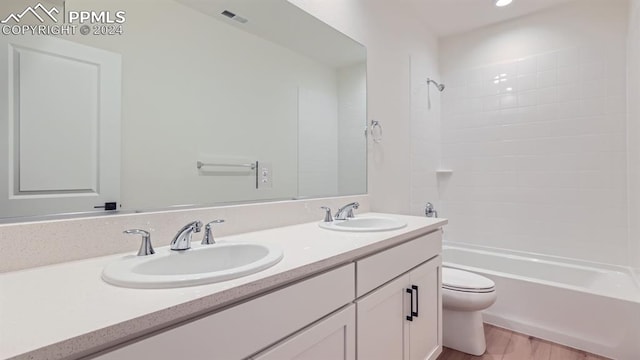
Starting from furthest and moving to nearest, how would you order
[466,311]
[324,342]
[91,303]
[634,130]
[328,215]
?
[634,130] < [466,311] < [328,215] < [324,342] < [91,303]

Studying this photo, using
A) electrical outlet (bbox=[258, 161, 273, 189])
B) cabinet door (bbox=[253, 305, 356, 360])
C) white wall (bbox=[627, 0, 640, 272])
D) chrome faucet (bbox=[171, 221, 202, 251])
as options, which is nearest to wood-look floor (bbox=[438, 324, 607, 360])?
white wall (bbox=[627, 0, 640, 272])

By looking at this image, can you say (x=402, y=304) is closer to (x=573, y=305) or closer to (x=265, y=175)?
(x=265, y=175)

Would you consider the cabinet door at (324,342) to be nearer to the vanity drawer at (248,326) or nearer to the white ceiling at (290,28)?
the vanity drawer at (248,326)

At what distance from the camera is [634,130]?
6.48ft

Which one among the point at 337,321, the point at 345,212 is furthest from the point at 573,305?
the point at 337,321

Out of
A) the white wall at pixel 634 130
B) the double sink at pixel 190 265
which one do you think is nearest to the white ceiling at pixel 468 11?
the white wall at pixel 634 130

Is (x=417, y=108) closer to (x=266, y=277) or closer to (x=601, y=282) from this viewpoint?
(x=601, y=282)

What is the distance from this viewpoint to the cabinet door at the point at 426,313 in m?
1.39

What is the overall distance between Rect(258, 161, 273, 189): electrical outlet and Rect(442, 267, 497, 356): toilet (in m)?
1.31

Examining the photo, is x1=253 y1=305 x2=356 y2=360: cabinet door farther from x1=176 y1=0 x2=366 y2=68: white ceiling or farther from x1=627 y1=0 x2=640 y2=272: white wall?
x1=627 y1=0 x2=640 y2=272: white wall

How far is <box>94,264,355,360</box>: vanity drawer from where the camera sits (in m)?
0.56

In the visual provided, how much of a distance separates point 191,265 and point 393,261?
0.76 m

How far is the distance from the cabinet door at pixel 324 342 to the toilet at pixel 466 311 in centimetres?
112

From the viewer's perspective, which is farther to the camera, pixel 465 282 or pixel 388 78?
pixel 388 78
